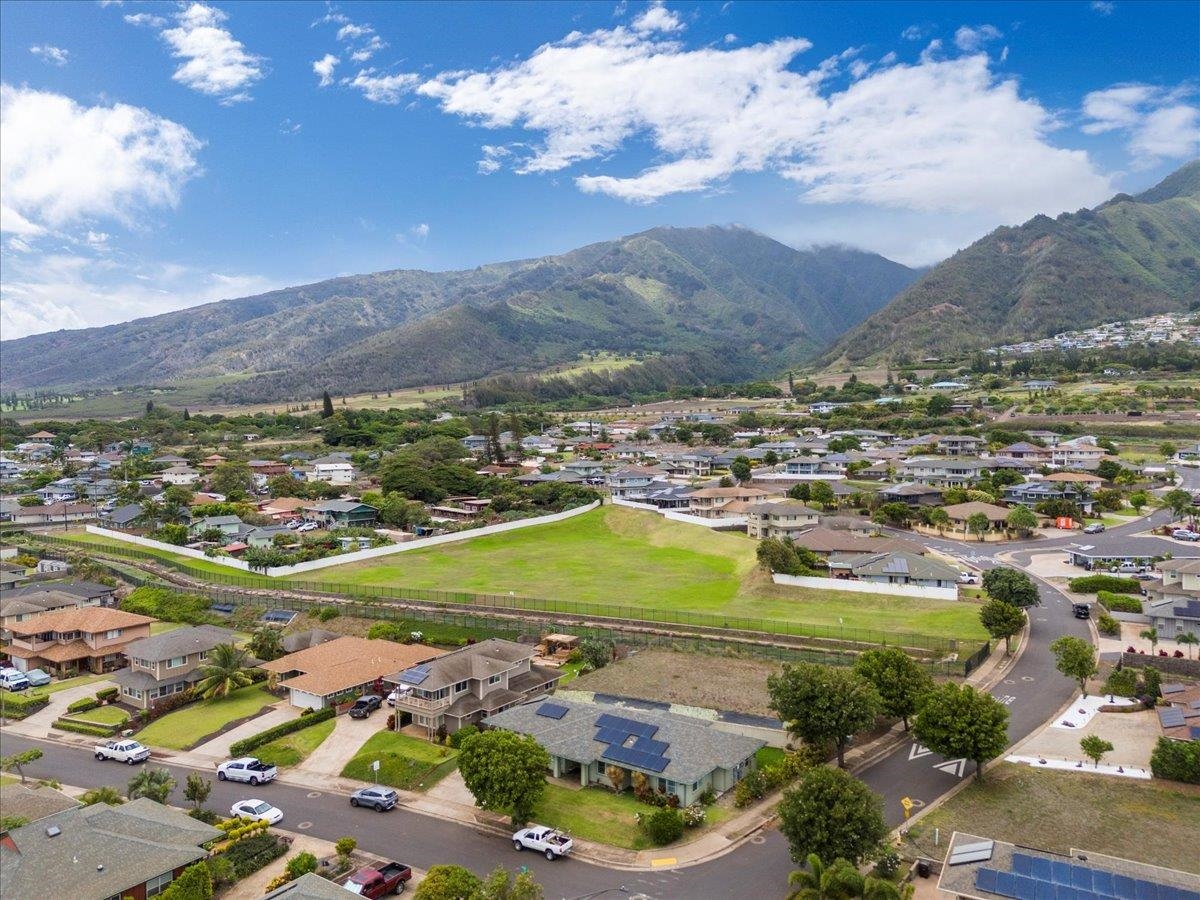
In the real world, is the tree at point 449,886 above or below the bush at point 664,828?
above

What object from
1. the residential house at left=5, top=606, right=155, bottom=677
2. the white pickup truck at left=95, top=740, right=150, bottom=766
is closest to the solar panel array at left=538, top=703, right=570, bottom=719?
the white pickup truck at left=95, top=740, right=150, bottom=766

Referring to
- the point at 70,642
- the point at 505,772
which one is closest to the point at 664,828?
the point at 505,772

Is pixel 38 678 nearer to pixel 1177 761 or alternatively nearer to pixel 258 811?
pixel 258 811

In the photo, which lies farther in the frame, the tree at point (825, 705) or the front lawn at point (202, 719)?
the front lawn at point (202, 719)

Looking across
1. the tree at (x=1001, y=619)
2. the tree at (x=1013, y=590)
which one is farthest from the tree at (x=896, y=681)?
the tree at (x=1013, y=590)

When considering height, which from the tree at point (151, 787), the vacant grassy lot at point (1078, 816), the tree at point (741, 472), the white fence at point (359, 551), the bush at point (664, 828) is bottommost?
the vacant grassy lot at point (1078, 816)

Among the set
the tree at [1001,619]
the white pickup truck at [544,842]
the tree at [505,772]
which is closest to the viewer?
the white pickup truck at [544,842]

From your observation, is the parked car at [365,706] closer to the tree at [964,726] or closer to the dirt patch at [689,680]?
the dirt patch at [689,680]

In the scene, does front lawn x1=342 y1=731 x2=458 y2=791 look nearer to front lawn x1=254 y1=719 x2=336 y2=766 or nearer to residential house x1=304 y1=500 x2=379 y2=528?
front lawn x1=254 y1=719 x2=336 y2=766
